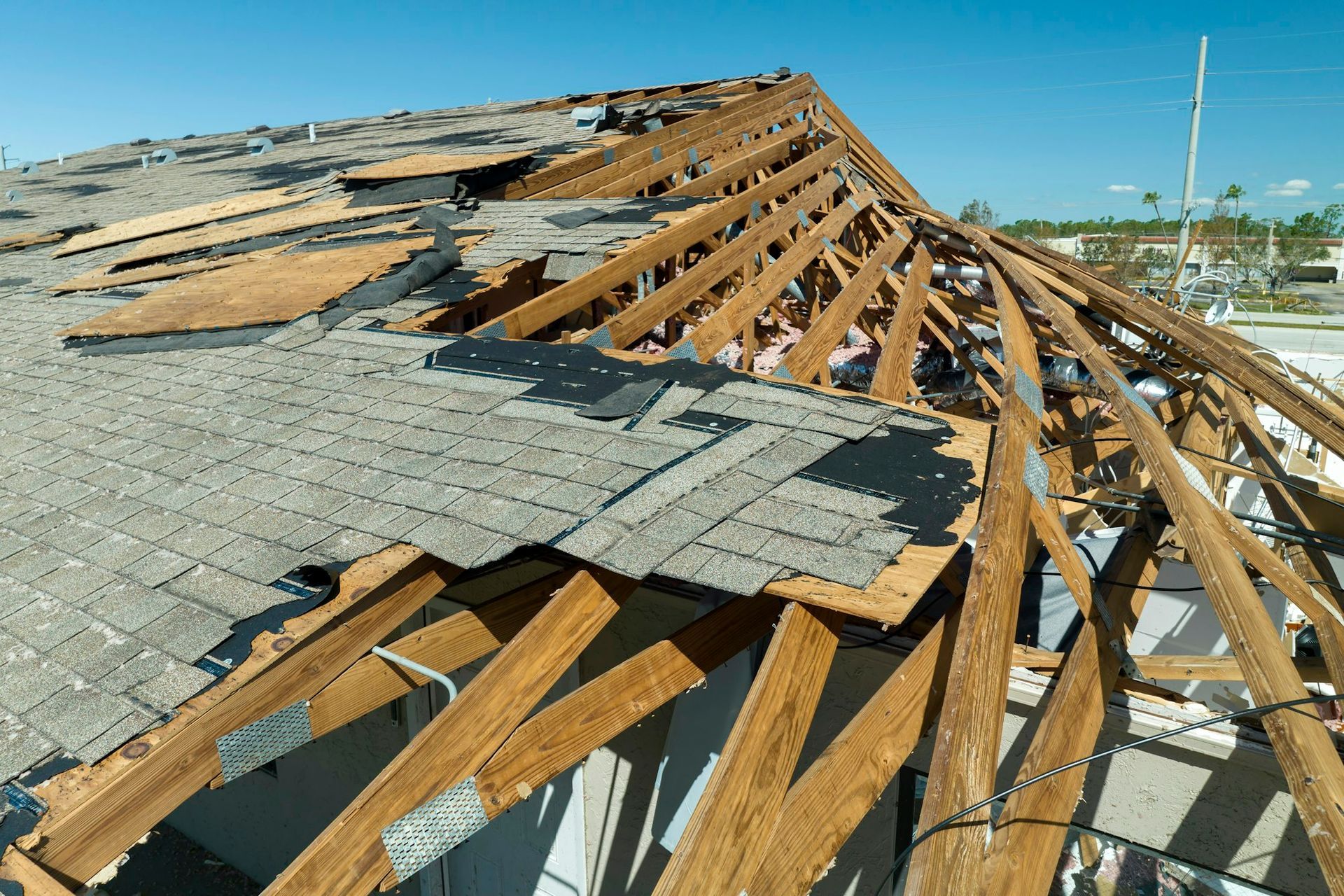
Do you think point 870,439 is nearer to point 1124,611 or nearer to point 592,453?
point 592,453

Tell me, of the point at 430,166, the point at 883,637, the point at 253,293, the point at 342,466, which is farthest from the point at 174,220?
the point at 883,637

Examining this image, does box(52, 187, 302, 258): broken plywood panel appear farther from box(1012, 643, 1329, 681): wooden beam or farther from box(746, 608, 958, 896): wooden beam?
box(746, 608, 958, 896): wooden beam

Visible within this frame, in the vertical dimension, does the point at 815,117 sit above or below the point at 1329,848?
above

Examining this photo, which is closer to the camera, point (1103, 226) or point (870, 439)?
point (870, 439)

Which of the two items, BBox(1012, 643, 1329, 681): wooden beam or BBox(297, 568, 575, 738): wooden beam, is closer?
BBox(297, 568, 575, 738): wooden beam

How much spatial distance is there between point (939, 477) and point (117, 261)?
869cm

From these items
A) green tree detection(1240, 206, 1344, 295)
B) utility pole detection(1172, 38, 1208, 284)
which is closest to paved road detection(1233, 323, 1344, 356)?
utility pole detection(1172, 38, 1208, 284)

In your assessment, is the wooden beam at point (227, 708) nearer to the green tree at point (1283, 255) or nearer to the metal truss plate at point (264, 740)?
the metal truss plate at point (264, 740)

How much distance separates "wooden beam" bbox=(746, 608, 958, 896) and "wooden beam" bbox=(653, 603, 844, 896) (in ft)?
0.25

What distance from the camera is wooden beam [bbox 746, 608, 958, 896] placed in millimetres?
2369

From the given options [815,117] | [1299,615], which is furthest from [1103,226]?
[1299,615]

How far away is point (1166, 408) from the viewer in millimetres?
7379

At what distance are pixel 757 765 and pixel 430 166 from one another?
9.28 metres

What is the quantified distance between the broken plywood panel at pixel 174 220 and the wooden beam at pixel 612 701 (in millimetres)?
9193
